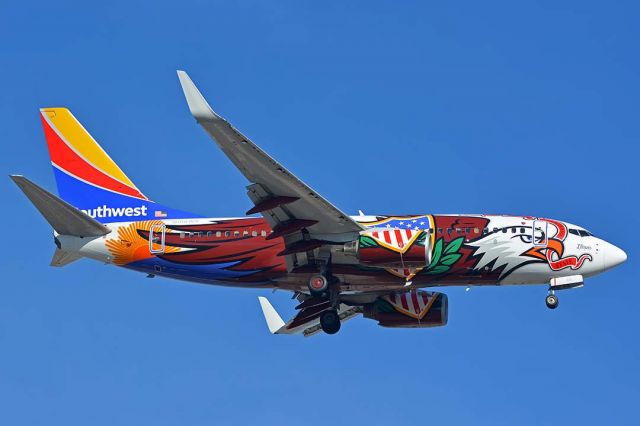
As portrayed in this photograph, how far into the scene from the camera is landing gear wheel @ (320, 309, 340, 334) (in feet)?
203

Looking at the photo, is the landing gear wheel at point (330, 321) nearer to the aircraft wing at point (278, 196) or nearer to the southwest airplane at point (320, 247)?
the southwest airplane at point (320, 247)

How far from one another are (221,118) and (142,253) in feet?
44.6

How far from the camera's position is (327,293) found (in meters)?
59.8

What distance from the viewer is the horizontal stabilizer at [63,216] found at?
2281 inches

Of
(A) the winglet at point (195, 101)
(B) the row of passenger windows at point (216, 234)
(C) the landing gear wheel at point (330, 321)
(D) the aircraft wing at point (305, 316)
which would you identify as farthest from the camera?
(D) the aircraft wing at point (305, 316)

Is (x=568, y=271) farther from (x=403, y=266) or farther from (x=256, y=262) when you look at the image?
(x=256, y=262)

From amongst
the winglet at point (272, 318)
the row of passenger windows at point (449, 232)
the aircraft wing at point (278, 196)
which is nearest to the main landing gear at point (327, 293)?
the aircraft wing at point (278, 196)

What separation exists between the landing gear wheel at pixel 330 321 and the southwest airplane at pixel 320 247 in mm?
47

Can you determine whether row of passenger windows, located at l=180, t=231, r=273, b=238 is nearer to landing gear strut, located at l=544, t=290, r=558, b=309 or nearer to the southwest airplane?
the southwest airplane

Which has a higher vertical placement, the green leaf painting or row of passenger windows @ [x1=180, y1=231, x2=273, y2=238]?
row of passenger windows @ [x1=180, y1=231, x2=273, y2=238]

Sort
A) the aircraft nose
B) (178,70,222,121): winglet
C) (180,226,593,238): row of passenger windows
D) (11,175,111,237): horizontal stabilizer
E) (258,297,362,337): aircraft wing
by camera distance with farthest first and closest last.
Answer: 1. (258,297,362,337): aircraft wing
2. the aircraft nose
3. (180,226,593,238): row of passenger windows
4. (11,175,111,237): horizontal stabilizer
5. (178,70,222,121): winglet

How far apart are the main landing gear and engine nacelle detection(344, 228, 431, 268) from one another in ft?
6.27

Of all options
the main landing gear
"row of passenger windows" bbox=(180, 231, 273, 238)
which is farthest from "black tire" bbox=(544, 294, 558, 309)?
"row of passenger windows" bbox=(180, 231, 273, 238)

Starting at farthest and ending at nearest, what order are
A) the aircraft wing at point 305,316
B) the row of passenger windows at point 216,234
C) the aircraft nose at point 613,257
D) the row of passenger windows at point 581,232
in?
the aircraft wing at point 305,316, the row of passenger windows at point 216,234, the row of passenger windows at point 581,232, the aircraft nose at point 613,257
